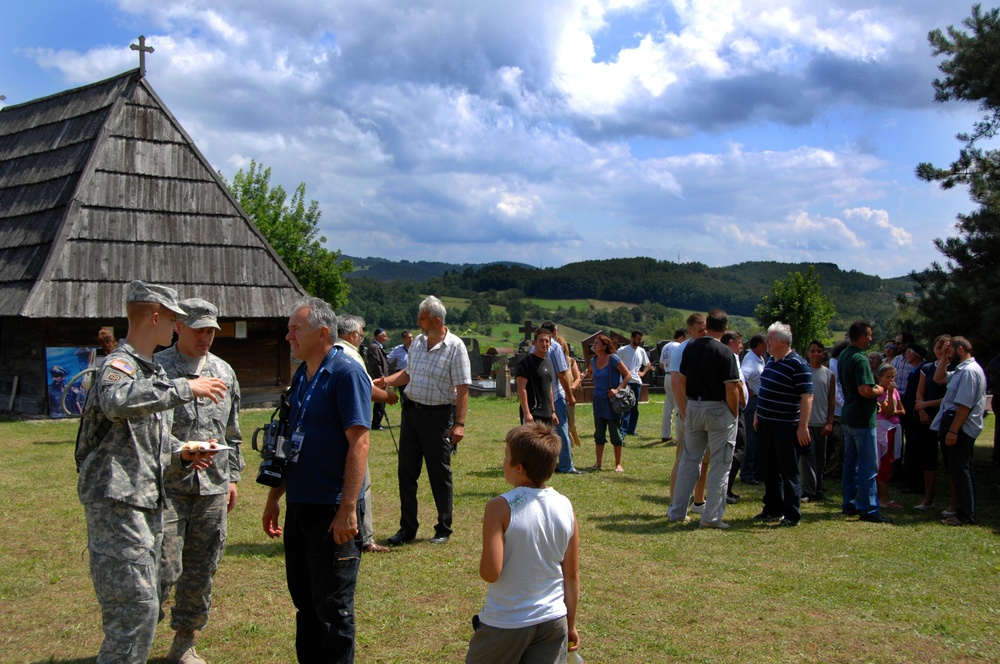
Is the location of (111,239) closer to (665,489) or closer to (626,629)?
(665,489)

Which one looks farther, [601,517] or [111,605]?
[601,517]

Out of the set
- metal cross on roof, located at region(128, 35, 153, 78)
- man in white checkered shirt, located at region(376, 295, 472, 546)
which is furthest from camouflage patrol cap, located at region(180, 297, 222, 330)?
metal cross on roof, located at region(128, 35, 153, 78)

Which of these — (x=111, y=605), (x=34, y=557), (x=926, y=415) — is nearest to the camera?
(x=111, y=605)

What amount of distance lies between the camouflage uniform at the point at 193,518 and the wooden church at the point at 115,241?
12.4 m

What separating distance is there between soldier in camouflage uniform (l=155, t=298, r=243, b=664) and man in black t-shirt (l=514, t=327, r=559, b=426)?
4899 mm

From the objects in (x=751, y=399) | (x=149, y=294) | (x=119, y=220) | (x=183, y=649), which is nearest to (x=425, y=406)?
(x=183, y=649)

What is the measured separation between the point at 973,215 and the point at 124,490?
10.6 m

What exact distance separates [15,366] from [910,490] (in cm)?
1703

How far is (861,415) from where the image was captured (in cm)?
808

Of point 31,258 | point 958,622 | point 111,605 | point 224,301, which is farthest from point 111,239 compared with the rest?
point 958,622

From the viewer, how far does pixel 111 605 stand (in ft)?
11.3

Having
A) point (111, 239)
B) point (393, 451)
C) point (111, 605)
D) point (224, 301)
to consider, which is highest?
point (111, 239)

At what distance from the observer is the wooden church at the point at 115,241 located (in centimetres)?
1571

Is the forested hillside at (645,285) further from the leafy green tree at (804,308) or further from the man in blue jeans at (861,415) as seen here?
the man in blue jeans at (861,415)
